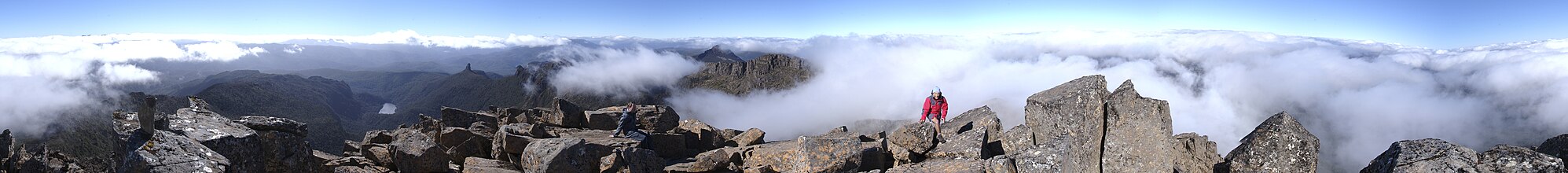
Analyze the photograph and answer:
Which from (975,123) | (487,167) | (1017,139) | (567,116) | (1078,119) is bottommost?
(567,116)

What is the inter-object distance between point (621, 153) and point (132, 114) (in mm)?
6984

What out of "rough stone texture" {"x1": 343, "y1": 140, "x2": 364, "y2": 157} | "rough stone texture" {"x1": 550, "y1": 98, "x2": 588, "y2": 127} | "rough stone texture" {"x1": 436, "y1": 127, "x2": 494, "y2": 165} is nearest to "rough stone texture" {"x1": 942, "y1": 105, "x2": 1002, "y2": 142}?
"rough stone texture" {"x1": 436, "y1": 127, "x2": 494, "y2": 165}

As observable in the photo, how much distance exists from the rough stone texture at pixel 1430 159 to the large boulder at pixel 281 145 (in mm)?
14714

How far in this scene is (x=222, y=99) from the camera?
184 m

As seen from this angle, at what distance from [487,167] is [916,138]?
996 cm

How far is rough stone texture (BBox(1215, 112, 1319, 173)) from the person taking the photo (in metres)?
9.05

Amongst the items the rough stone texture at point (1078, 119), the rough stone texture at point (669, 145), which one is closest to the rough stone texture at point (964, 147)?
the rough stone texture at point (1078, 119)

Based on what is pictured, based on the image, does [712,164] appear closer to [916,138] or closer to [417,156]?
[916,138]

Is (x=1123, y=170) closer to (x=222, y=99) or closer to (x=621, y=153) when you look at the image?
(x=621, y=153)

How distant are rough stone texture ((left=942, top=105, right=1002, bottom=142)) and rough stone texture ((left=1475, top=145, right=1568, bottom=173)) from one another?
8853 millimetres

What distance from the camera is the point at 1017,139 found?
13984mm

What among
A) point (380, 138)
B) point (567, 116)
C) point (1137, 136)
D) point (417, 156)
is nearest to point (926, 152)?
point (1137, 136)

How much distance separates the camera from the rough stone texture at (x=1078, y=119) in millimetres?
9711

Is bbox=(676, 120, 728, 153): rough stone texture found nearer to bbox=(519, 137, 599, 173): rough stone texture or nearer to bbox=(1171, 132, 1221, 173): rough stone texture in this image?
bbox=(519, 137, 599, 173): rough stone texture
